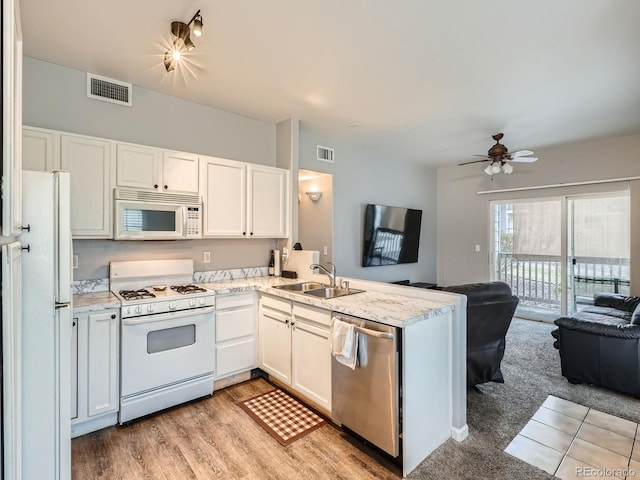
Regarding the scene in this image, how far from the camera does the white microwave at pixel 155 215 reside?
2.81 meters

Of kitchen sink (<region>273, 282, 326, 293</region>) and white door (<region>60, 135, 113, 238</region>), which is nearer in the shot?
white door (<region>60, 135, 113, 238</region>)

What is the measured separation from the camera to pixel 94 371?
7.93 feet

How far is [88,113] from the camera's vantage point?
9.56 feet

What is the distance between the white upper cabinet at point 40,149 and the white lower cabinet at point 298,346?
2.07 metres

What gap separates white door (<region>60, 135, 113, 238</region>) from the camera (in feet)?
8.56

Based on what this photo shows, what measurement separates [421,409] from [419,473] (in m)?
0.37

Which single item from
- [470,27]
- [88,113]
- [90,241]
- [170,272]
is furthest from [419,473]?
[88,113]

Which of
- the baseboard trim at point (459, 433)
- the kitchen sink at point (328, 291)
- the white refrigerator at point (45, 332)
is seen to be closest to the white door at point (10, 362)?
the white refrigerator at point (45, 332)

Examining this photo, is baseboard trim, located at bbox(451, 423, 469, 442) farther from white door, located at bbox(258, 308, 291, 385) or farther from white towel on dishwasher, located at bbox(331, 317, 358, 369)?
white door, located at bbox(258, 308, 291, 385)

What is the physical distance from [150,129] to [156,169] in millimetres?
532

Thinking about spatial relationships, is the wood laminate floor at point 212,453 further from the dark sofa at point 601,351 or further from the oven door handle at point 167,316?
the dark sofa at point 601,351

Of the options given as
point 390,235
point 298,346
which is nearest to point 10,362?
point 298,346

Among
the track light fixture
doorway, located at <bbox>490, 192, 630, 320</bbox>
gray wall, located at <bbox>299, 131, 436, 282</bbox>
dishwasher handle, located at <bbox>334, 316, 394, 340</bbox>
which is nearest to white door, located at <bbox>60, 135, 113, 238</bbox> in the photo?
the track light fixture

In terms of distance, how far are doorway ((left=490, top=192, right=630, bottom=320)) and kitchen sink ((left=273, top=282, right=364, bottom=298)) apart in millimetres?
4201
